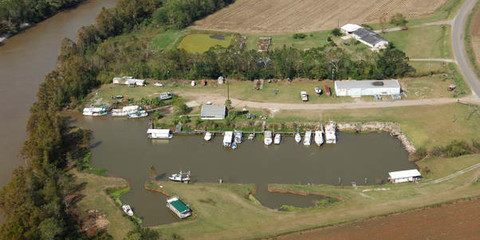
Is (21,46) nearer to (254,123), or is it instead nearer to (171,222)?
(254,123)

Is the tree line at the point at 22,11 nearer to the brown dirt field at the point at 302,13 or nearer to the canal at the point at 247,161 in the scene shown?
the brown dirt field at the point at 302,13

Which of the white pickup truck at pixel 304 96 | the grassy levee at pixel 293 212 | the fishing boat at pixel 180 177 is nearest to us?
the grassy levee at pixel 293 212

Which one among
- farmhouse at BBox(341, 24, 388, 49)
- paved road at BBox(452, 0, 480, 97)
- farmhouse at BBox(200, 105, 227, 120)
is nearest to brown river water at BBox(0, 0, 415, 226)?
farmhouse at BBox(200, 105, 227, 120)

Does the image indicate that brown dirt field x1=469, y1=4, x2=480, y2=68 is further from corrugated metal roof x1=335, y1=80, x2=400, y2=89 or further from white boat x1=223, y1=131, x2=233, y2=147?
white boat x1=223, y1=131, x2=233, y2=147

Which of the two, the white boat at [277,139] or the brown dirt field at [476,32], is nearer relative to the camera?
the white boat at [277,139]

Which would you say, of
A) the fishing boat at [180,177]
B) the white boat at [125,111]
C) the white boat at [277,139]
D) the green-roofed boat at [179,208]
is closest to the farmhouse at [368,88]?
the white boat at [277,139]

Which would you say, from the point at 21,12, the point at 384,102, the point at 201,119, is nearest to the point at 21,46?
the point at 21,12

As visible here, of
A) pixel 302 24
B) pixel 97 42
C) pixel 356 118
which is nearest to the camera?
pixel 356 118
